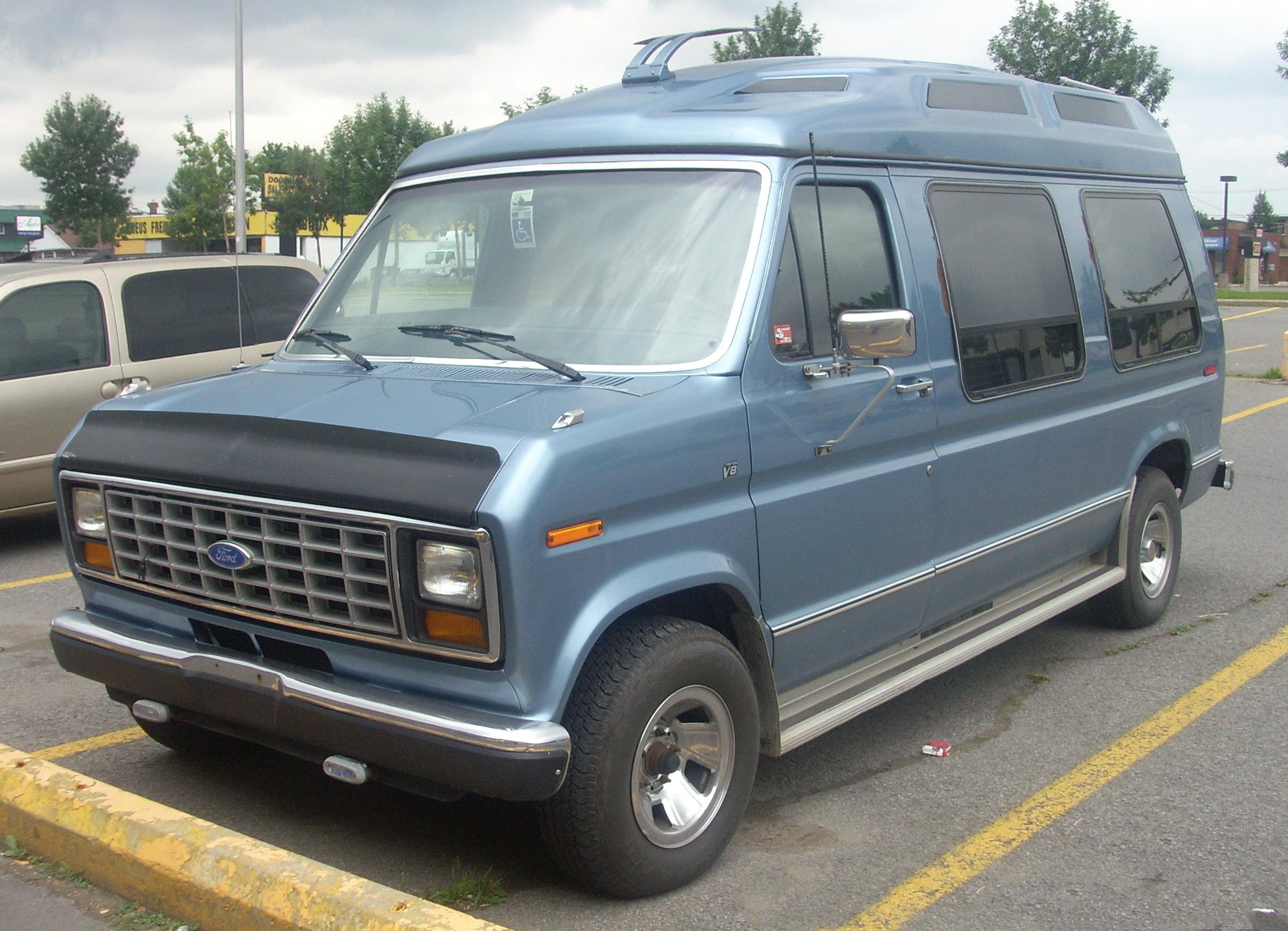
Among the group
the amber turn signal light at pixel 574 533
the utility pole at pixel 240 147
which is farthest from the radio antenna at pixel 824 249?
the utility pole at pixel 240 147

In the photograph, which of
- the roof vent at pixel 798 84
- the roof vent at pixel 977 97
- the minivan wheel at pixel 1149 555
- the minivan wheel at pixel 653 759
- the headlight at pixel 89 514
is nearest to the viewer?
the minivan wheel at pixel 653 759

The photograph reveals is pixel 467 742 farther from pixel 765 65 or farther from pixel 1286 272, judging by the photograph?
pixel 1286 272

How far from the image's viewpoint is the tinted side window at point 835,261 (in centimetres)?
419

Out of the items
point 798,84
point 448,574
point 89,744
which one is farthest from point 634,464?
point 89,744

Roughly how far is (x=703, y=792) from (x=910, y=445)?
4.92 feet

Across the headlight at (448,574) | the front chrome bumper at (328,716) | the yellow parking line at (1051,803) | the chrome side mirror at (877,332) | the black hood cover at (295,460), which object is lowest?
the yellow parking line at (1051,803)

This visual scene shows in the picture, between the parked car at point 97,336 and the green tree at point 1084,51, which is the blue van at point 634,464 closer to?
the parked car at point 97,336

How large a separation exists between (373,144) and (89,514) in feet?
113

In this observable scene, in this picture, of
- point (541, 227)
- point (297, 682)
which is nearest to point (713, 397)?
point (541, 227)

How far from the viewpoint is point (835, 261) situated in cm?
437

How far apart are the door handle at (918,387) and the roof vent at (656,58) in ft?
4.79

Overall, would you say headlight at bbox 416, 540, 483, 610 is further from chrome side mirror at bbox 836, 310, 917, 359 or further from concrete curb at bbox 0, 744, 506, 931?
chrome side mirror at bbox 836, 310, 917, 359

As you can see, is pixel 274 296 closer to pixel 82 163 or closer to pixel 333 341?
pixel 333 341

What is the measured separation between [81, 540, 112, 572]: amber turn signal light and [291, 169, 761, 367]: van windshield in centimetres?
102
